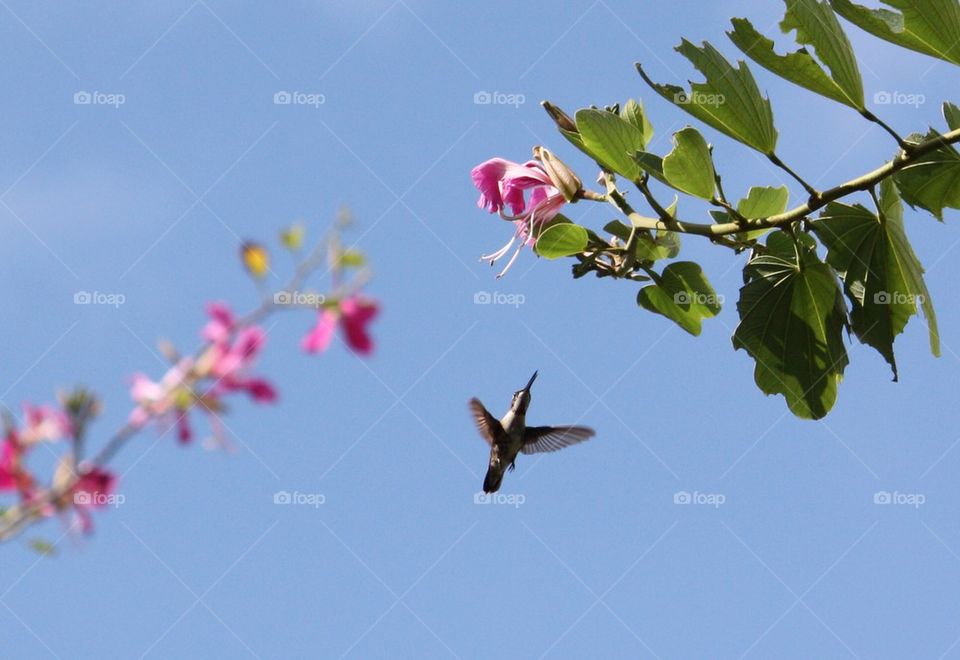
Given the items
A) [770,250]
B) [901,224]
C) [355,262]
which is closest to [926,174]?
[901,224]

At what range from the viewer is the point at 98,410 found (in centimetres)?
133

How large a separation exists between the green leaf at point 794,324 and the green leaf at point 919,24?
1.61 ft

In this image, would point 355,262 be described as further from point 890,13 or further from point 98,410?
point 890,13

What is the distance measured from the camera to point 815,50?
101 inches

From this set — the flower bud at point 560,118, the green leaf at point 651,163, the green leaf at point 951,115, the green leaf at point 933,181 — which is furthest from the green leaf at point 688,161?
the green leaf at point 951,115

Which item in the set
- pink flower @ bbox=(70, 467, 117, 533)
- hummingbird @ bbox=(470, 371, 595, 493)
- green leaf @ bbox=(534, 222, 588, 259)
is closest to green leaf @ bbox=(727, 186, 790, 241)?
green leaf @ bbox=(534, 222, 588, 259)

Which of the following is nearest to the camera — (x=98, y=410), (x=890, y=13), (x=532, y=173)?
(x=98, y=410)

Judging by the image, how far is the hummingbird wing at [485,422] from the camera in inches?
149

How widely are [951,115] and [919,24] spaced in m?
0.25

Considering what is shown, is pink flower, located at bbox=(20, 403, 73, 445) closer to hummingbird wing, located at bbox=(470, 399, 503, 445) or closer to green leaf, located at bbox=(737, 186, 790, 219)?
green leaf, located at bbox=(737, 186, 790, 219)

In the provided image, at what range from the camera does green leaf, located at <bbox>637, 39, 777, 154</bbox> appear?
256cm

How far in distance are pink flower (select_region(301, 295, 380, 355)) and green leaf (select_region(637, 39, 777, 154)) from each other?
143 cm

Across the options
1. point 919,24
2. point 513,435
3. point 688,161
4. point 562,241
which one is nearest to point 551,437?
point 513,435

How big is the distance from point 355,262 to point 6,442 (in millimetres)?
438
